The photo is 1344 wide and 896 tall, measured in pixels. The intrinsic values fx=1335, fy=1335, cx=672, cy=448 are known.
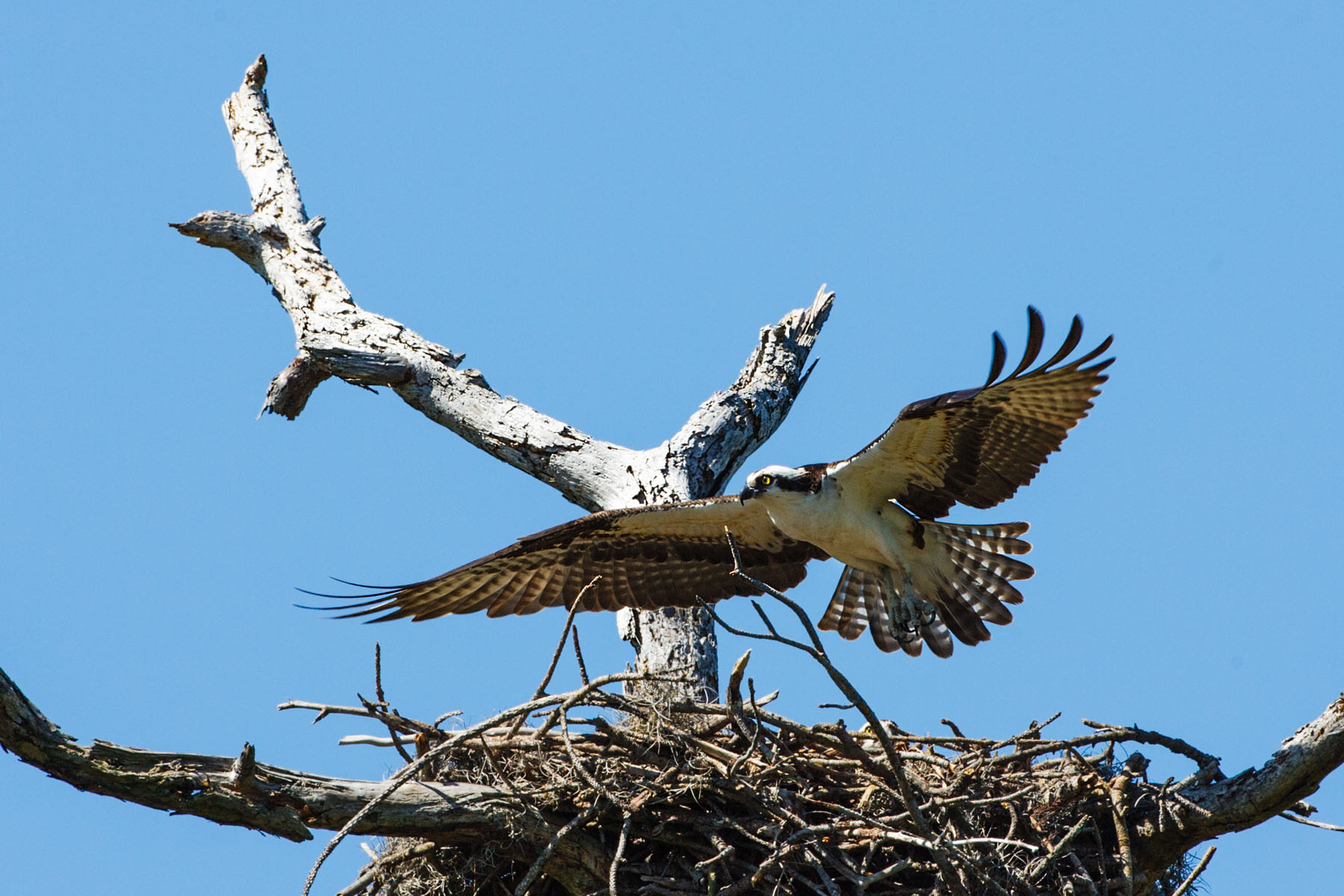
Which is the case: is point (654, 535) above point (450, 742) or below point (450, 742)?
above

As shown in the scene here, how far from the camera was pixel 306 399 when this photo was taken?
9.61 meters

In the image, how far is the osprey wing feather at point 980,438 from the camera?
720 centimetres

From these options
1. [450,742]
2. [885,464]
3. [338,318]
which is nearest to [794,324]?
[885,464]

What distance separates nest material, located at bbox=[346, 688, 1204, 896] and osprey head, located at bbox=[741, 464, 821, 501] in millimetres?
1721

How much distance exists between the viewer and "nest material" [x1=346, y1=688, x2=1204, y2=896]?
6.01 meters

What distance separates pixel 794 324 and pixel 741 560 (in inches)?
67.2

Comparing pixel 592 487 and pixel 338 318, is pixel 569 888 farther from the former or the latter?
pixel 338 318

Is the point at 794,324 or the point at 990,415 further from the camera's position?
the point at 794,324

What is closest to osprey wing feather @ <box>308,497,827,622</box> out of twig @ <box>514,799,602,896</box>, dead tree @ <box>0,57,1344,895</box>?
dead tree @ <box>0,57,1344,895</box>

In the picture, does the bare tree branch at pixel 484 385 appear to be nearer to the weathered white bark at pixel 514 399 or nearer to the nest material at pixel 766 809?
the weathered white bark at pixel 514 399

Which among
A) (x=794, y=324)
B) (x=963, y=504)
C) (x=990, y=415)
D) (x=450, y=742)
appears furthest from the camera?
(x=794, y=324)

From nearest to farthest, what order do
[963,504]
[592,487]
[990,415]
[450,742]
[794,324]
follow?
1. [450,742]
2. [990,415]
3. [963,504]
4. [592,487]
5. [794,324]

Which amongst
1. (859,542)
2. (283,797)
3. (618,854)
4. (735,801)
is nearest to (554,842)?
(618,854)

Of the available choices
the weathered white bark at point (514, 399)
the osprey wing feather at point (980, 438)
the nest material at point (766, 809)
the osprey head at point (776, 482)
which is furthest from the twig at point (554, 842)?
the osprey wing feather at point (980, 438)
